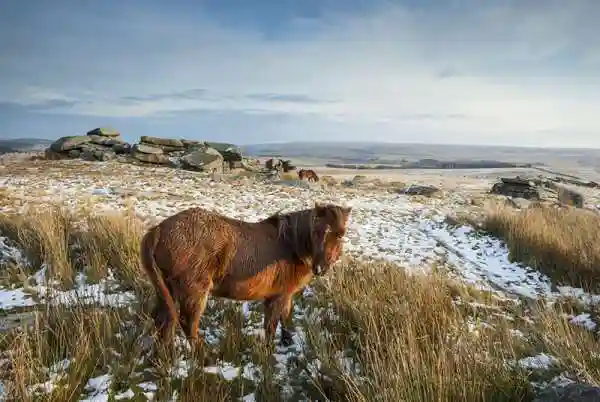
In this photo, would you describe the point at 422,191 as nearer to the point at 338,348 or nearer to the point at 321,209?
the point at 338,348

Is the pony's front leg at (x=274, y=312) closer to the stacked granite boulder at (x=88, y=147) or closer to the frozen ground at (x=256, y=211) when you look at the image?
the frozen ground at (x=256, y=211)

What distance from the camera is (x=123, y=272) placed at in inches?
228

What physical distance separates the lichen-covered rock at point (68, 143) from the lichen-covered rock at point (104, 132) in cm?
143

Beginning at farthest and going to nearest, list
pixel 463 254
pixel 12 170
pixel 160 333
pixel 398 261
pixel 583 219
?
1. pixel 12 170
2. pixel 583 219
3. pixel 463 254
4. pixel 398 261
5. pixel 160 333

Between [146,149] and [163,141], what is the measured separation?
223 centimetres

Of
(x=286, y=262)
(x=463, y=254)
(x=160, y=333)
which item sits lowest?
(x=463, y=254)

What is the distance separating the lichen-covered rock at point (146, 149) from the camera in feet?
74.9

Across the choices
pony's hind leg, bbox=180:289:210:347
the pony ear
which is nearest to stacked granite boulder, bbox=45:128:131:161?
pony's hind leg, bbox=180:289:210:347

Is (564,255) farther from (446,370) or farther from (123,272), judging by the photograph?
(123,272)

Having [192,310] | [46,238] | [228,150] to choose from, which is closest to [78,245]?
[46,238]

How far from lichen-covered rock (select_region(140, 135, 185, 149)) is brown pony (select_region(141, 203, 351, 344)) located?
22.4m

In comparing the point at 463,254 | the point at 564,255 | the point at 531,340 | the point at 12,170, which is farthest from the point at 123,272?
the point at 12,170

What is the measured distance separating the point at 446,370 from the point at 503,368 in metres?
0.60

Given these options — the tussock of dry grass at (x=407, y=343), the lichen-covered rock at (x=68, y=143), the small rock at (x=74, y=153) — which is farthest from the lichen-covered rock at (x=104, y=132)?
the tussock of dry grass at (x=407, y=343)
